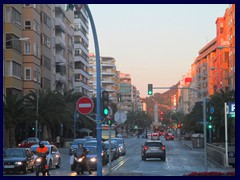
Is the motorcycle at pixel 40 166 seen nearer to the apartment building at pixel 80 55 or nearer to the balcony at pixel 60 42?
the balcony at pixel 60 42

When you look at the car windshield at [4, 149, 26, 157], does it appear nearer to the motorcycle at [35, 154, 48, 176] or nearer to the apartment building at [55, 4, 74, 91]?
the motorcycle at [35, 154, 48, 176]

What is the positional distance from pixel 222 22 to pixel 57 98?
2335 inches

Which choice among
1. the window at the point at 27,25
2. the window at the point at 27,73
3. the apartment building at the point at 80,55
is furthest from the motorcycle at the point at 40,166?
the apartment building at the point at 80,55

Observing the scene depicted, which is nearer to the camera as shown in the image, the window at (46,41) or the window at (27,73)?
the window at (27,73)

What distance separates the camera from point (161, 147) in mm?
47969

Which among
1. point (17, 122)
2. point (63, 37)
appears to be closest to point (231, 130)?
point (17, 122)

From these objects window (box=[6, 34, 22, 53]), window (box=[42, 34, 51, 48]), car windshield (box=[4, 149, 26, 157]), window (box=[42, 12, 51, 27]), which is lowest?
car windshield (box=[4, 149, 26, 157])

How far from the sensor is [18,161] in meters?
31.9

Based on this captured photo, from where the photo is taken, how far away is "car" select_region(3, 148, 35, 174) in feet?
104

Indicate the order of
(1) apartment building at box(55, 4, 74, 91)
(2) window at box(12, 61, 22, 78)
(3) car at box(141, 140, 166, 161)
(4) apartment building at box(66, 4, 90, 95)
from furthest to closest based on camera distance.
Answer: (4) apartment building at box(66, 4, 90, 95), (1) apartment building at box(55, 4, 74, 91), (2) window at box(12, 61, 22, 78), (3) car at box(141, 140, 166, 161)

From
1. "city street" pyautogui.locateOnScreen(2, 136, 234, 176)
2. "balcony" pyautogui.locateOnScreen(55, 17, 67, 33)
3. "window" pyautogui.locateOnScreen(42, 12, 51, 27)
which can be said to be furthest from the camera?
"balcony" pyautogui.locateOnScreen(55, 17, 67, 33)

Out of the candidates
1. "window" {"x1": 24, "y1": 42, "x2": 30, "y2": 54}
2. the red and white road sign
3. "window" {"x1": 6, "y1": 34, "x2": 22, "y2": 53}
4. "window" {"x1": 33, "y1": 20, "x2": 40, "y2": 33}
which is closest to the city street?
the red and white road sign

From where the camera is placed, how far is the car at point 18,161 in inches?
1252

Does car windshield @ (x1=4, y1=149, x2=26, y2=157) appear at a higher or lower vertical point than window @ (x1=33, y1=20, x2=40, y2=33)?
lower
